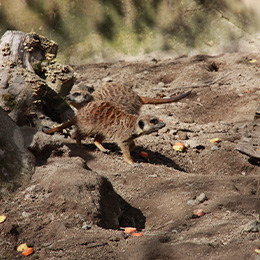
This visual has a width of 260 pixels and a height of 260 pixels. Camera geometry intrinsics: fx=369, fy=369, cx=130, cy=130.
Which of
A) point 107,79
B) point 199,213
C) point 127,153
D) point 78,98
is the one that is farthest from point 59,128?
point 107,79

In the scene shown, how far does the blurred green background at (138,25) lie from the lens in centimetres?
711

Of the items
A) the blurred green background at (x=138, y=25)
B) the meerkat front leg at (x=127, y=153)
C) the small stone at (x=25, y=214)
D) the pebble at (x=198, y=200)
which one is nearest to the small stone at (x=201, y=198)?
the pebble at (x=198, y=200)

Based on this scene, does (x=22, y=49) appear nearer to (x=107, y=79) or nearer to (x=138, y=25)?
(x=107, y=79)

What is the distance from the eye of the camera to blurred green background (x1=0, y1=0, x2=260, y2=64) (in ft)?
23.3

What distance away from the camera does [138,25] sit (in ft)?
24.0

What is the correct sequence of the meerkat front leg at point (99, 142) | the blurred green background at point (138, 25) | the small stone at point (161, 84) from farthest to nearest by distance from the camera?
the blurred green background at point (138, 25) < the small stone at point (161, 84) < the meerkat front leg at point (99, 142)

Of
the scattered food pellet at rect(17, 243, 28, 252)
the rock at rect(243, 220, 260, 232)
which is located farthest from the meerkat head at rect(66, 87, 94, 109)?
the rock at rect(243, 220, 260, 232)

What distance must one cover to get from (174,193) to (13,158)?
1.21 m

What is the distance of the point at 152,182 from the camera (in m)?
3.07

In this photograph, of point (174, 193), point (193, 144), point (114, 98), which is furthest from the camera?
point (114, 98)

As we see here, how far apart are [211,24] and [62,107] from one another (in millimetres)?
4098

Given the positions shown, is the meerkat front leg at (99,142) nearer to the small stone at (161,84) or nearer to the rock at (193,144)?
the rock at (193,144)

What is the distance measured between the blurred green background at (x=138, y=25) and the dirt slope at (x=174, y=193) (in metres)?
Answer: 1.49

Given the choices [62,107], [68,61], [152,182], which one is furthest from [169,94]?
[152,182]
